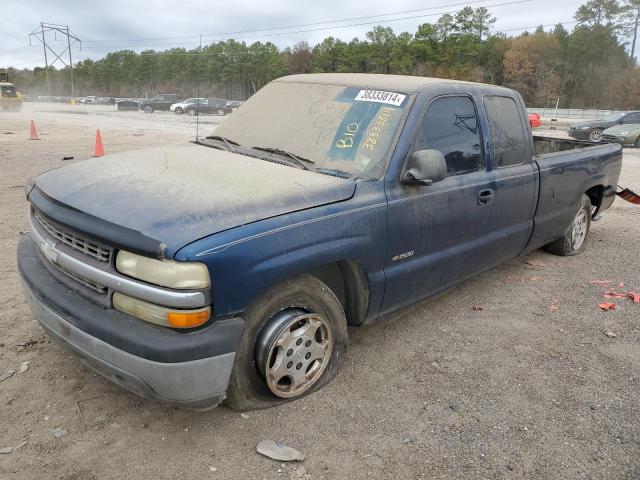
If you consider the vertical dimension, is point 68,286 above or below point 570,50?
below

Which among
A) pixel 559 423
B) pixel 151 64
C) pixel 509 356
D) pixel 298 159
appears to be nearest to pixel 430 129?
pixel 298 159

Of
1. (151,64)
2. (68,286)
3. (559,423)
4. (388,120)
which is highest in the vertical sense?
(151,64)

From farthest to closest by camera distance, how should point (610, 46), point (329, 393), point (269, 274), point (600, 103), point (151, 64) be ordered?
point (151, 64) < point (610, 46) < point (600, 103) < point (329, 393) < point (269, 274)

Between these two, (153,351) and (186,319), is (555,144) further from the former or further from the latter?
(153,351)

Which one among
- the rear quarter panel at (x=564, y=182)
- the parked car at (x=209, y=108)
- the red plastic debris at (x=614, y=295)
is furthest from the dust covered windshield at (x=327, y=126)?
the parked car at (x=209, y=108)

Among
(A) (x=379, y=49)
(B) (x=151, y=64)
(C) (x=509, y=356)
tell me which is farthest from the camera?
(B) (x=151, y=64)

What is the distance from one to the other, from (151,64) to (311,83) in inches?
4757

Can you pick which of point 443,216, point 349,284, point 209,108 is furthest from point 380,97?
point 209,108

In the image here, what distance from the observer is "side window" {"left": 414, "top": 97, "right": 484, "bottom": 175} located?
11.9 feet

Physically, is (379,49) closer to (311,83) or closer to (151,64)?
(151,64)

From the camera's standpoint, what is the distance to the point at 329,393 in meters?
3.20

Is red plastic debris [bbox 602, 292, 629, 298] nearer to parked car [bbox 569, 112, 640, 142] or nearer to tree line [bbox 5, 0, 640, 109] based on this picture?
parked car [bbox 569, 112, 640, 142]

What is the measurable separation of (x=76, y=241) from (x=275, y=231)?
100 cm

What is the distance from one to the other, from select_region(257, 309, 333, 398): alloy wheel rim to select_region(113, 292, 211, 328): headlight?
445 millimetres
